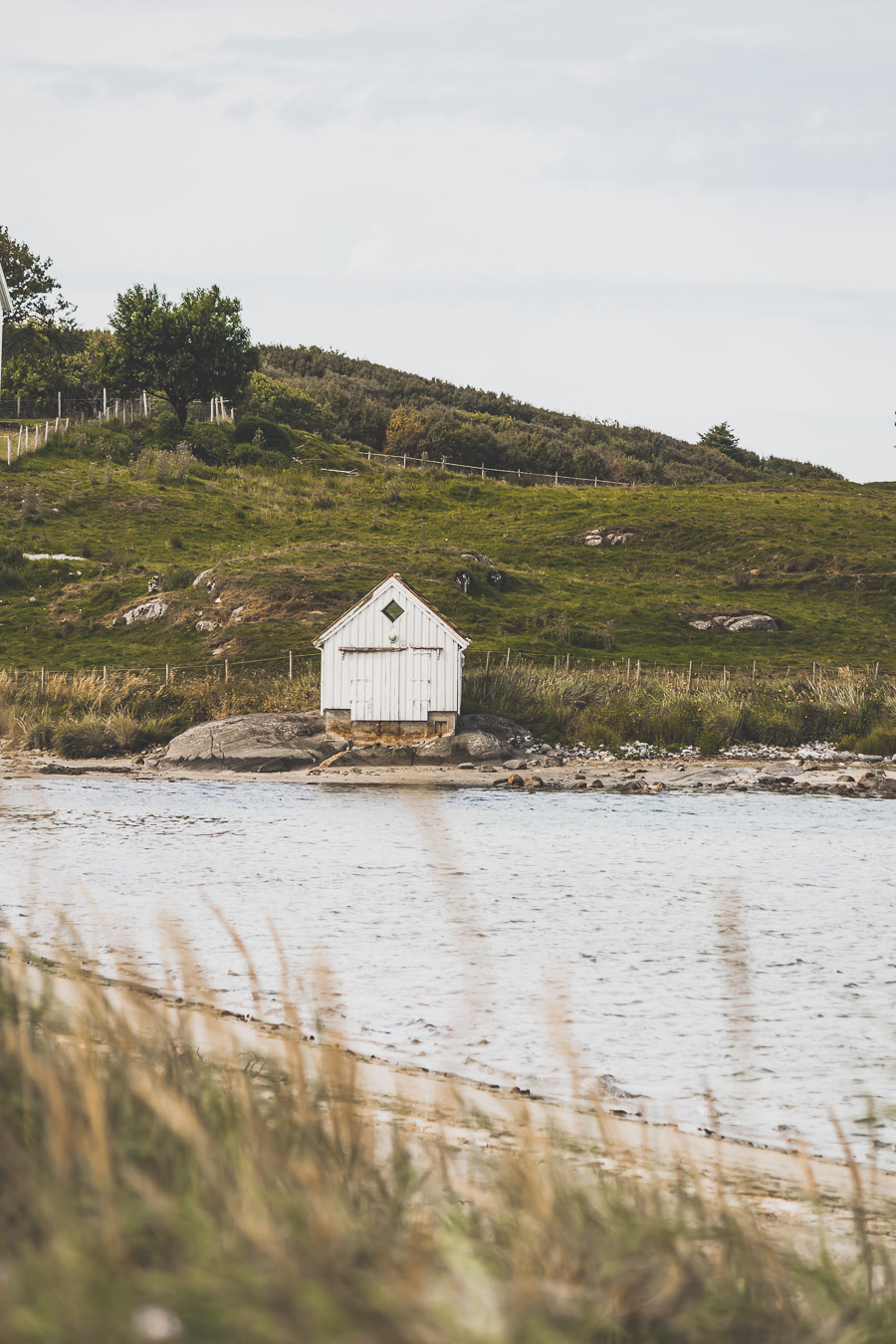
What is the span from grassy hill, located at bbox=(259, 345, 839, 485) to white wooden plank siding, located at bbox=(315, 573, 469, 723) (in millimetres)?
50904

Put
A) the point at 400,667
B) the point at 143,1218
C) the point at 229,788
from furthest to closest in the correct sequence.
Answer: the point at 400,667, the point at 229,788, the point at 143,1218

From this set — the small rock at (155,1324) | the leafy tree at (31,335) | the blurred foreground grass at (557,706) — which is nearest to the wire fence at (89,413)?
the leafy tree at (31,335)

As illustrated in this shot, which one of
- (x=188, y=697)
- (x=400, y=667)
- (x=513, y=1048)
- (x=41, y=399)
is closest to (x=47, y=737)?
(x=188, y=697)

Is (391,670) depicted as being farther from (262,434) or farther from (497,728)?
(262,434)

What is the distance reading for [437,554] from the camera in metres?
45.1

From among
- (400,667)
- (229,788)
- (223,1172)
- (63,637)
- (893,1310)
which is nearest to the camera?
(223,1172)

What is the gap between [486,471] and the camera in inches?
3123

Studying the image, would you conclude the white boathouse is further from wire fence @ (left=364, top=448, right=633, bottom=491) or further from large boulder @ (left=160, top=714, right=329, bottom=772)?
wire fence @ (left=364, top=448, right=633, bottom=491)

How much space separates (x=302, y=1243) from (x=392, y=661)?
29.2m

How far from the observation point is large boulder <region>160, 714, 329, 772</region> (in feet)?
96.4

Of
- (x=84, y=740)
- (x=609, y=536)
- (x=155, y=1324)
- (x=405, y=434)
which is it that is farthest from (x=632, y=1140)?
(x=405, y=434)

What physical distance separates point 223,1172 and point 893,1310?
4.90 feet

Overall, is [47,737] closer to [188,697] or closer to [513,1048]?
[188,697]

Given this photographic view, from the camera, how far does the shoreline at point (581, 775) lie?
2706cm
